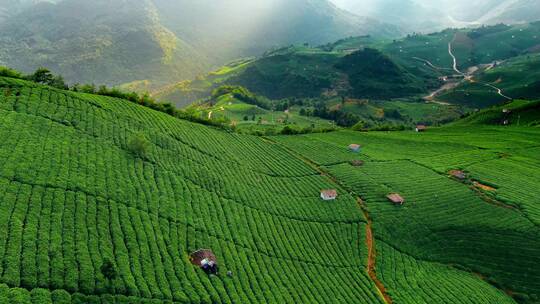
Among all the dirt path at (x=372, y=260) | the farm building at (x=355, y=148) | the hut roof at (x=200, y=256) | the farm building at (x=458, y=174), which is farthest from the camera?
the farm building at (x=355, y=148)

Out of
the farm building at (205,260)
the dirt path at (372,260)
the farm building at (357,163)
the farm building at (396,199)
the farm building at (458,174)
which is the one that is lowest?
the dirt path at (372,260)

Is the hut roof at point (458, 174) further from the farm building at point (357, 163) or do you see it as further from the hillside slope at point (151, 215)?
the hillside slope at point (151, 215)

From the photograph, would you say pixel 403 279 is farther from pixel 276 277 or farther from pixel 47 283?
pixel 47 283

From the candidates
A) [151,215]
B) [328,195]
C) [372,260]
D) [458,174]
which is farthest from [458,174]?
[151,215]

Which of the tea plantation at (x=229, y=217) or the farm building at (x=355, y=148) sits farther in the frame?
the farm building at (x=355, y=148)

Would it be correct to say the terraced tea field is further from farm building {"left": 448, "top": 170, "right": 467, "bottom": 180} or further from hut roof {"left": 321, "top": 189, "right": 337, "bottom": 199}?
hut roof {"left": 321, "top": 189, "right": 337, "bottom": 199}

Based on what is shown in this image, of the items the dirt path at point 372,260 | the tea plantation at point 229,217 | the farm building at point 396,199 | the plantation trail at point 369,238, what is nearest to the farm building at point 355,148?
the tea plantation at point 229,217

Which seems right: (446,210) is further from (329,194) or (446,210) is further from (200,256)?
(200,256)

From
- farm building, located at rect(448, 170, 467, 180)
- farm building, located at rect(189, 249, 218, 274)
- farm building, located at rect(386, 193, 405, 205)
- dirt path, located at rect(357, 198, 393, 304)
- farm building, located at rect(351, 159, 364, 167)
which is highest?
farm building, located at rect(189, 249, 218, 274)

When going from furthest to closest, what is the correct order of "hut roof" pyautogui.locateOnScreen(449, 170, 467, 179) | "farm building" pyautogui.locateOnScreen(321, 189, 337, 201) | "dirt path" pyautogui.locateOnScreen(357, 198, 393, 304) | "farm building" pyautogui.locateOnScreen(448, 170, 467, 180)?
"hut roof" pyautogui.locateOnScreen(449, 170, 467, 179)
"farm building" pyautogui.locateOnScreen(448, 170, 467, 180)
"farm building" pyautogui.locateOnScreen(321, 189, 337, 201)
"dirt path" pyautogui.locateOnScreen(357, 198, 393, 304)

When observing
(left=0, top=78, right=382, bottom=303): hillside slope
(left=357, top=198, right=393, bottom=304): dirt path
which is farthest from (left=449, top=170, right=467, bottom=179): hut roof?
(left=0, top=78, right=382, bottom=303): hillside slope
